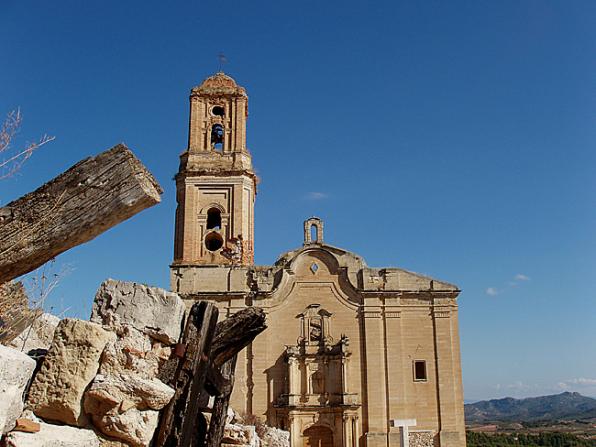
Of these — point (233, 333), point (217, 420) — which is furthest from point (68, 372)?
point (217, 420)

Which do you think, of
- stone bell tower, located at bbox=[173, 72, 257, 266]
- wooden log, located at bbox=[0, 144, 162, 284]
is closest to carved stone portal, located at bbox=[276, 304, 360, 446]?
stone bell tower, located at bbox=[173, 72, 257, 266]

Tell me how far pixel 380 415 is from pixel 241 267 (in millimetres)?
7072

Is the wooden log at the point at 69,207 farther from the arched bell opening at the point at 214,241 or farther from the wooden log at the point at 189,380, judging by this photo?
the arched bell opening at the point at 214,241

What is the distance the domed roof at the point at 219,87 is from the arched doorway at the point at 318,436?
14.0m

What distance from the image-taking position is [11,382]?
3139 mm

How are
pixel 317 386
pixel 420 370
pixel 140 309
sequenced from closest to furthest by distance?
1. pixel 140 309
2. pixel 317 386
3. pixel 420 370

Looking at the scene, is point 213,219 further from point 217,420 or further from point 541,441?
point 541,441

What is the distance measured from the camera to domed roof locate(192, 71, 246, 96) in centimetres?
2705

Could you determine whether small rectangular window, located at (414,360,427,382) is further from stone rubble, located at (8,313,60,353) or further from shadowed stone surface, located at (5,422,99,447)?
shadowed stone surface, located at (5,422,99,447)

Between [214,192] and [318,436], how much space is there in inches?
397

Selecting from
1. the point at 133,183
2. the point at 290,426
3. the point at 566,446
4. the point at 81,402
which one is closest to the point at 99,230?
the point at 133,183

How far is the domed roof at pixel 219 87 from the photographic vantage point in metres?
27.0

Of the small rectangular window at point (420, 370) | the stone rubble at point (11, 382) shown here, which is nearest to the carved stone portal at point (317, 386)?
the small rectangular window at point (420, 370)

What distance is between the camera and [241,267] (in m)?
23.0
